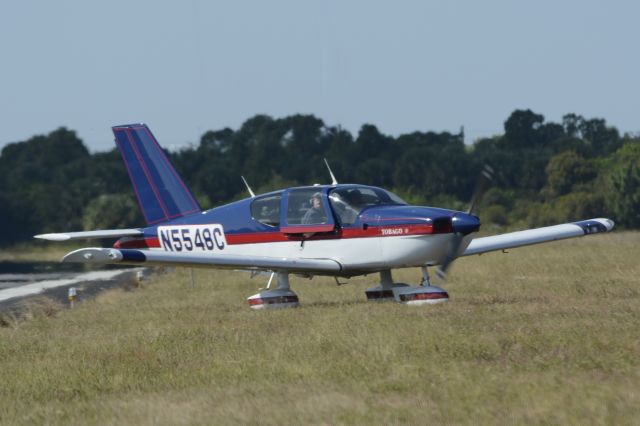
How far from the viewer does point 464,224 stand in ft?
53.9

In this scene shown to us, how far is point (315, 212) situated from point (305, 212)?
0.58 feet

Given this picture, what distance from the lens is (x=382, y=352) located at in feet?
37.1

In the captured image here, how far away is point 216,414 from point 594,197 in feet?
221

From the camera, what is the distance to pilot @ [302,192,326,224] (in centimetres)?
1748

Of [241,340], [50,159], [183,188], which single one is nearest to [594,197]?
[50,159]

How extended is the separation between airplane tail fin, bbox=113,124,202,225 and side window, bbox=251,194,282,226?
2454mm

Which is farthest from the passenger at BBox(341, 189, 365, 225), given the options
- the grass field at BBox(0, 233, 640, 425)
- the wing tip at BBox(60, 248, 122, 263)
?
the wing tip at BBox(60, 248, 122, 263)

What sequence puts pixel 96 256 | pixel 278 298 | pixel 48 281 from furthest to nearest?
1. pixel 48 281
2. pixel 278 298
3. pixel 96 256

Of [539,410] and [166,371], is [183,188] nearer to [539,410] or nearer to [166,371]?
[166,371]

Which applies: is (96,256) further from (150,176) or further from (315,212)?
(150,176)

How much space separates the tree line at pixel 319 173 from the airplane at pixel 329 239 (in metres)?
41.0

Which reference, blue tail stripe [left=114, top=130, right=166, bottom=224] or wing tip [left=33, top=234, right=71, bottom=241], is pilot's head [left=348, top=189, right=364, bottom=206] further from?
wing tip [left=33, top=234, right=71, bottom=241]

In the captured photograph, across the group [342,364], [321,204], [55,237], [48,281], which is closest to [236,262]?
[321,204]

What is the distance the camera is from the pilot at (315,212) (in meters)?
17.5
